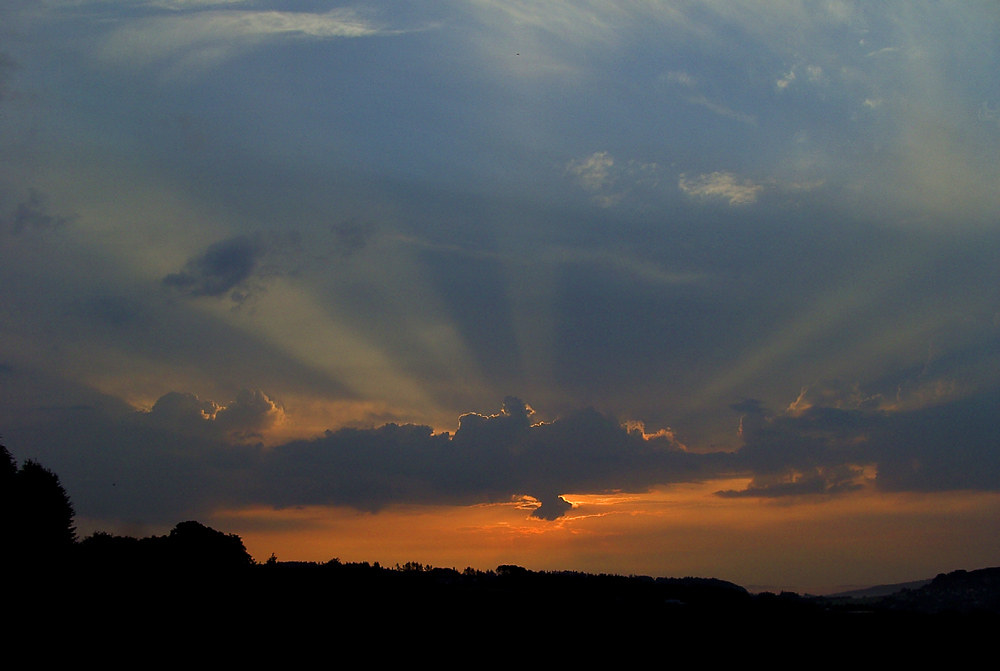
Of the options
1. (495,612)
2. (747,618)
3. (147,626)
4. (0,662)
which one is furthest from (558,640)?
(0,662)

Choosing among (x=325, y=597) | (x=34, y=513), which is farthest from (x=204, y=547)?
(x=325, y=597)

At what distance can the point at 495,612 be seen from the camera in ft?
241

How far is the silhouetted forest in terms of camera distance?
6744cm

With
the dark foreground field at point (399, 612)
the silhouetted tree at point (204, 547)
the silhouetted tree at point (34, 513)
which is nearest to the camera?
the dark foreground field at point (399, 612)

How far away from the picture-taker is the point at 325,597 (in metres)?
74.1

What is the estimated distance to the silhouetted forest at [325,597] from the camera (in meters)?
67.4

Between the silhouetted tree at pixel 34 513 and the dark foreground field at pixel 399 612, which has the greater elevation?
the silhouetted tree at pixel 34 513

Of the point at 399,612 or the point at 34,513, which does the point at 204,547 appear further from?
the point at 399,612

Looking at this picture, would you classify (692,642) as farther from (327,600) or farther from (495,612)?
(327,600)

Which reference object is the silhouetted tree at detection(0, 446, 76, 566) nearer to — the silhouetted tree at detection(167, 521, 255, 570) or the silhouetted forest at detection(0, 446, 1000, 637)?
the silhouetted forest at detection(0, 446, 1000, 637)

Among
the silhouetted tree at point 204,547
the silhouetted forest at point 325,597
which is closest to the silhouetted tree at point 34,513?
the silhouetted forest at point 325,597

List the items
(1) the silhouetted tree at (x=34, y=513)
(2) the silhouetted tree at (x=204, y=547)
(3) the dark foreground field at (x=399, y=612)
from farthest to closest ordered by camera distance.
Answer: (2) the silhouetted tree at (x=204, y=547)
(1) the silhouetted tree at (x=34, y=513)
(3) the dark foreground field at (x=399, y=612)

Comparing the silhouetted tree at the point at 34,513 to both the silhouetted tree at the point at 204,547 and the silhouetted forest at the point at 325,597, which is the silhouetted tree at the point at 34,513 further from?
the silhouetted tree at the point at 204,547

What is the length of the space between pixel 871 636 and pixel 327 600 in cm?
4829
